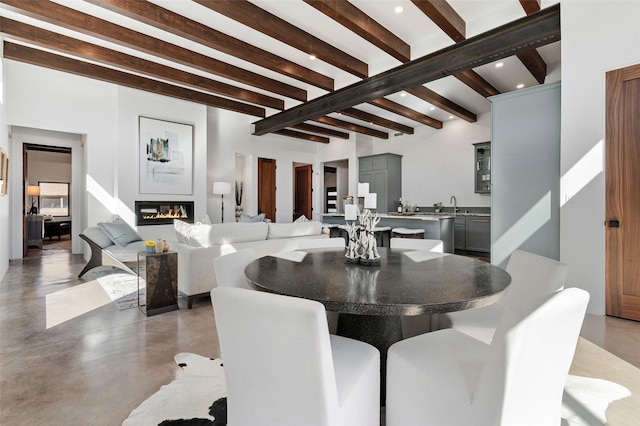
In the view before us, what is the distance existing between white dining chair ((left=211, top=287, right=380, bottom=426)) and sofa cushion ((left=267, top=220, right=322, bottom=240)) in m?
2.68

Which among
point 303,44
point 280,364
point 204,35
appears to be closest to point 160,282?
point 280,364

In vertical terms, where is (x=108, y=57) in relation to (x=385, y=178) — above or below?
above

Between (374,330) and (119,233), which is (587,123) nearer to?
(374,330)

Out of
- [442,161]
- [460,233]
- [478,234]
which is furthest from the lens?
[442,161]

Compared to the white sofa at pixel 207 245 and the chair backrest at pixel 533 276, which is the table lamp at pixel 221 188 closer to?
the white sofa at pixel 207 245

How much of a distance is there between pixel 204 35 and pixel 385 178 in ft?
17.7

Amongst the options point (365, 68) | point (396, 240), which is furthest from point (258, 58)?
point (396, 240)

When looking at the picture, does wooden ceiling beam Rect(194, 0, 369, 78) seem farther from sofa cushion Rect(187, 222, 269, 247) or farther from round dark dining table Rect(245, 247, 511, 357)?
round dark dining table Rect(245, 247, 511, 357)

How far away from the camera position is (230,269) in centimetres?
170

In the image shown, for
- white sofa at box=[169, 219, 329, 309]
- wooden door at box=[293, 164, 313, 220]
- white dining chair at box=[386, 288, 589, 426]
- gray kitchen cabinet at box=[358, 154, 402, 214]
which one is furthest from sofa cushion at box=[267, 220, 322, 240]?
wooden door at box=[293, 164, 313, 220]

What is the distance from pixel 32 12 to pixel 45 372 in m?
3.33

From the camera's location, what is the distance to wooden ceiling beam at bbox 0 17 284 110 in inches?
144

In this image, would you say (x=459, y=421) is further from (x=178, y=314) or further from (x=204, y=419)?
(x=178, y=314)

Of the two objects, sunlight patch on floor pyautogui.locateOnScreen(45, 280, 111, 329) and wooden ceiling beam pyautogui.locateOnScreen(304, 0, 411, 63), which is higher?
wooden ceiling beam pyautogui.locateOnScreen(304, 0, 411, 63)
